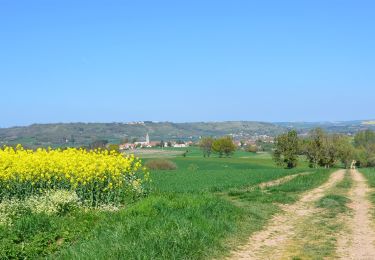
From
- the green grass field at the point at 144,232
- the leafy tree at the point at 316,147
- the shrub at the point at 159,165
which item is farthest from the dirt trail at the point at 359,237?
the leafy tree at the point at 316,147

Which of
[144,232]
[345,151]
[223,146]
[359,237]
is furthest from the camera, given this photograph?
[223,146]

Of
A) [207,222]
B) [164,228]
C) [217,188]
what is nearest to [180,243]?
[164,228]

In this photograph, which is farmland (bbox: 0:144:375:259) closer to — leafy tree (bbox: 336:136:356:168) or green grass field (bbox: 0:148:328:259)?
green grass field (bbox: 0:148:328:259)

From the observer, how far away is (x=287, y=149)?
7444 centimetres

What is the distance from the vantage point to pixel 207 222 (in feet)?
39.9

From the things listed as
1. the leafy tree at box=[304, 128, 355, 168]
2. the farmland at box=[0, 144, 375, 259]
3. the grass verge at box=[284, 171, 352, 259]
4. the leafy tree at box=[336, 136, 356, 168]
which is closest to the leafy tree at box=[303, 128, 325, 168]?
the leafy tree at box=[304, 128, 355, 168]

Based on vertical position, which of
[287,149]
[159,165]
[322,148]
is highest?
[322,148]

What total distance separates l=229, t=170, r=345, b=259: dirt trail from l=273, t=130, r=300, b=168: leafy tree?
187 ft

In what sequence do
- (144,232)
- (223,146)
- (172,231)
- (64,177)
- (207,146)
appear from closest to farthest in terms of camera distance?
(172,231)
(144,232)
(64,177)
(223,146)
(207,146)

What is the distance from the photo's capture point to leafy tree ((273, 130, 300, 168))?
74456 millimetres

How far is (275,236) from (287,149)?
209ft

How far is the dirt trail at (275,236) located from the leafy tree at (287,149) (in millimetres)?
57028

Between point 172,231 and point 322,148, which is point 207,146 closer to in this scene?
point 322,148

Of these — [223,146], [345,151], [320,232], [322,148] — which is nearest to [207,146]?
[223,146]
